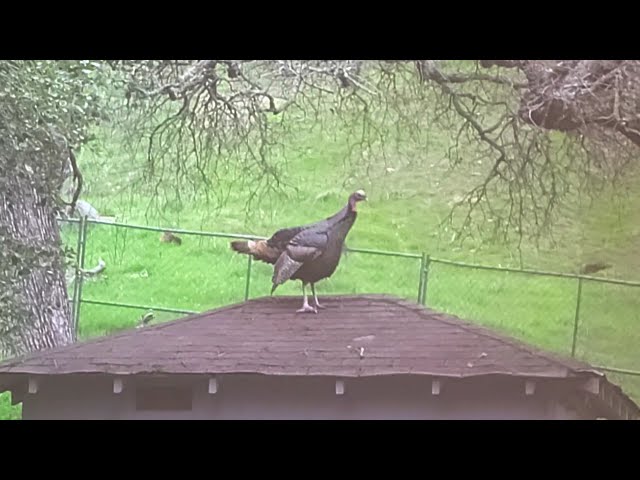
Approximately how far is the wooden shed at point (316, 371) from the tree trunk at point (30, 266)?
0.34ft

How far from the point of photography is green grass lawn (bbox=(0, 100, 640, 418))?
3.78 meters

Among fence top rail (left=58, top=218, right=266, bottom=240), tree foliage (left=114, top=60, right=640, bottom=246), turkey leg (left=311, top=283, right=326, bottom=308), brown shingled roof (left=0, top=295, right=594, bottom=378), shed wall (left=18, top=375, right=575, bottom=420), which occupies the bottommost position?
shed wall (left=18, top=375, right=575, bottom=420)

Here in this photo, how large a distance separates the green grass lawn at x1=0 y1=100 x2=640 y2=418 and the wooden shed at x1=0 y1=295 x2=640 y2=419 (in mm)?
70

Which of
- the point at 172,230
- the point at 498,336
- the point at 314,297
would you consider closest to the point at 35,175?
the point at 172,230

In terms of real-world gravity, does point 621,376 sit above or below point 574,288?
below

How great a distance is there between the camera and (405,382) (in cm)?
381

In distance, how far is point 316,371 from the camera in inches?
150

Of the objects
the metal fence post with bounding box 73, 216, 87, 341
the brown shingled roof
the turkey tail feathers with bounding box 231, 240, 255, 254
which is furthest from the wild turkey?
the metal fence post with bounding box 73, 216, 87, 341

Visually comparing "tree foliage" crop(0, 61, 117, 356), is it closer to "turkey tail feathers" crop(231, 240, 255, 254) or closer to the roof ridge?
"turkey tail feathers" crop(231, 240, 255, 254)

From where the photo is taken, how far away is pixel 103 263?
375cm
